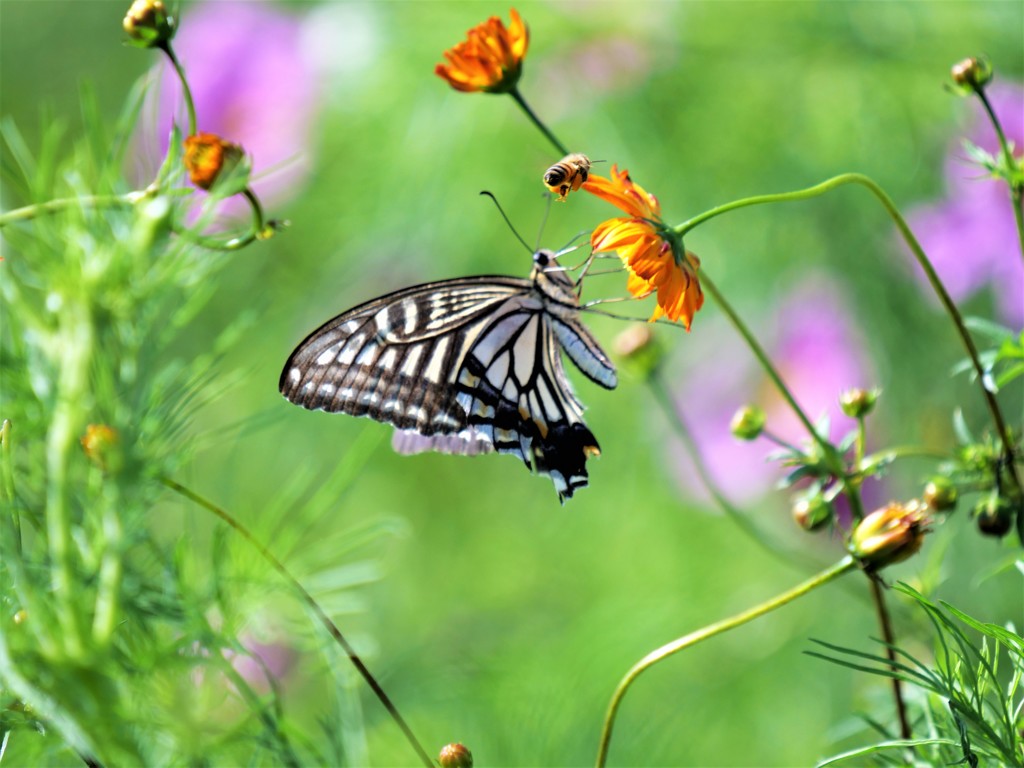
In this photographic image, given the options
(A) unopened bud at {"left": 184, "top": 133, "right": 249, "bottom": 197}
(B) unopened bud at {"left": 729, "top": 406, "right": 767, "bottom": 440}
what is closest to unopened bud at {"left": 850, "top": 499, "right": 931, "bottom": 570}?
(B) unopened bud at {"left": 729, "top": 406, "right": 767, "bottom": 440}

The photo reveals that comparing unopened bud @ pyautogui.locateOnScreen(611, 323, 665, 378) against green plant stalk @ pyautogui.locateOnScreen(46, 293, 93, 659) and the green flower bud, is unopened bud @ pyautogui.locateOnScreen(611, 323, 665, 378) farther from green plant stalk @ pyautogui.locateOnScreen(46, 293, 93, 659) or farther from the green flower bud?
green plant stalk @ pyautogui.locateOnScreen(46, 293, 93, 659)

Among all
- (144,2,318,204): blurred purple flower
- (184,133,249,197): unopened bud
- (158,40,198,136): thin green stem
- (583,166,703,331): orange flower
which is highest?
(144,2,318,204): blurred purple flower

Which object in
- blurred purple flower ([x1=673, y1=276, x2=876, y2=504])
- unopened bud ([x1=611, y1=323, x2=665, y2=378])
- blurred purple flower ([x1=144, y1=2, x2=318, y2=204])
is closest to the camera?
unopened bud ([x1=611, y1=323, x2=665, y2=378])

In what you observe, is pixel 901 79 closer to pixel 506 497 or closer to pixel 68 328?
pixel 506 497

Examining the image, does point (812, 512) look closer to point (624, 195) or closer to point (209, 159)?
point (624, 195)

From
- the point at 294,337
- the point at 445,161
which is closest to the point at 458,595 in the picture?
the point at 294,337

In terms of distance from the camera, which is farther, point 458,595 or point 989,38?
point 458,595

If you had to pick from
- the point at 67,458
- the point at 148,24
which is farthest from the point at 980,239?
the point at 67,458

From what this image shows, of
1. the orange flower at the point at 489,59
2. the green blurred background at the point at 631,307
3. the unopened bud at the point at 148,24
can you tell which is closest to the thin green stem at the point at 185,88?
the unopened bud at the point at 148,24
